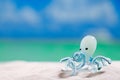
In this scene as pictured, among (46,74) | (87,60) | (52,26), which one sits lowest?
(46,74)

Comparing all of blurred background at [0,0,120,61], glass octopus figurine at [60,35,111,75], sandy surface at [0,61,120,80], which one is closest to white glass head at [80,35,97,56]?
glass octopus figurine at [60,35,111,75]

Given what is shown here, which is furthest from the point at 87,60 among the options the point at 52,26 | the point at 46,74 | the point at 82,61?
the point at 52,26

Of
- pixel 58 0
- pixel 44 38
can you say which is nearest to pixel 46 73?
pixel 44 38

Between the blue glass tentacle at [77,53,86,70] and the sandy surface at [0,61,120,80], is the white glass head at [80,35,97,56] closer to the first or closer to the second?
the blue glass tentacle at [77,53,86,70]

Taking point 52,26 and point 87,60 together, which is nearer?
point 87,60

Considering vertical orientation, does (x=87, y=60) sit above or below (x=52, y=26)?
below

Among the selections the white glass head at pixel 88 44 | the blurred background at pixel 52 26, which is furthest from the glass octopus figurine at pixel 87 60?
the blurred background at pixel 52 26

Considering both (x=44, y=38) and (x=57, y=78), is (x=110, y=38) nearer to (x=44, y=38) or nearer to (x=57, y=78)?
(x=44, y=38)

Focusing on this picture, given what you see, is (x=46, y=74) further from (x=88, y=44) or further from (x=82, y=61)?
(x=88, y=44)

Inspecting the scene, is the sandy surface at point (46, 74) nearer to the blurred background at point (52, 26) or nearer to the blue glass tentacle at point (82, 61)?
the blue glass tentacle at point (82, 61)
